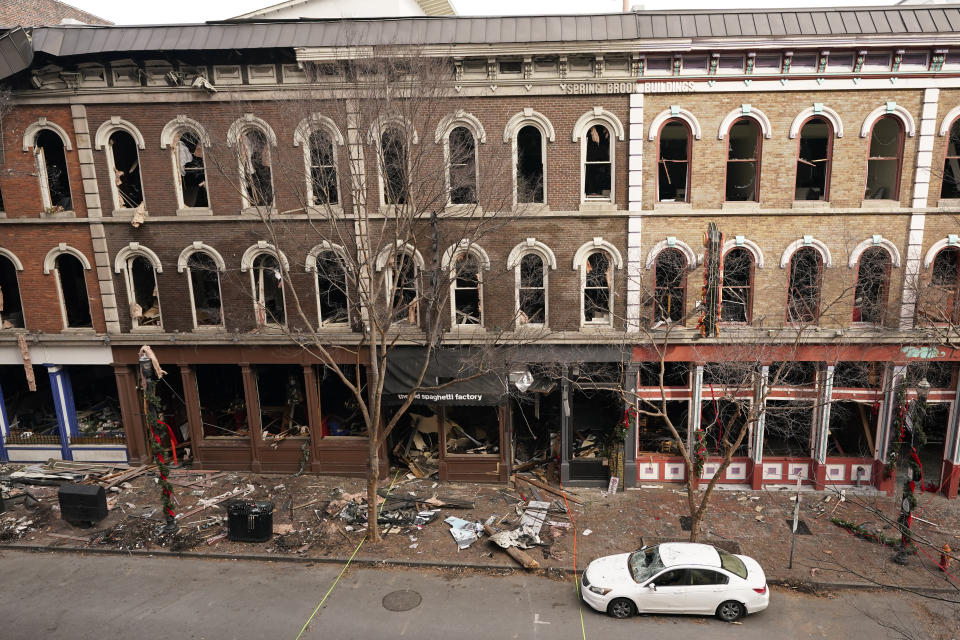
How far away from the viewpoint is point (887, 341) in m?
15.7

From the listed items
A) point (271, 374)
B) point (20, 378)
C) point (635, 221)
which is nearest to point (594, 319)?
point (635, 221)

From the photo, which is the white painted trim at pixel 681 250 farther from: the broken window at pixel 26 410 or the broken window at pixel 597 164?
the broken window at pixel 26 410

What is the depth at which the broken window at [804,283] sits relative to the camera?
15.8 m

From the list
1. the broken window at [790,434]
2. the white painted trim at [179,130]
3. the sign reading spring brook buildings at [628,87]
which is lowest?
the broken window at [790,434]

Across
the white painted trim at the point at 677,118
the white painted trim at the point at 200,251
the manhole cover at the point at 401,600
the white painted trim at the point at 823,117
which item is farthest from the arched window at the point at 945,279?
the white painted trim at the point at 200,251

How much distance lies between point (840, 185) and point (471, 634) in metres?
14.7

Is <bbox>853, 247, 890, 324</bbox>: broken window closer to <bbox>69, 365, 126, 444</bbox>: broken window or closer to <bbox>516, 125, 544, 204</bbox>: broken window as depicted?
<bbox>516, 125, 544, 204</bbox>: broken window

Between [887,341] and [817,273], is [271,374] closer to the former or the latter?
[817,273]

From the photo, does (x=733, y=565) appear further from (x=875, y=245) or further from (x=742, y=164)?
(x=742, y=164)

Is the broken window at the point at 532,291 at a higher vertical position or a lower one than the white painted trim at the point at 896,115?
lower

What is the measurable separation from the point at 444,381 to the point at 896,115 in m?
14.2

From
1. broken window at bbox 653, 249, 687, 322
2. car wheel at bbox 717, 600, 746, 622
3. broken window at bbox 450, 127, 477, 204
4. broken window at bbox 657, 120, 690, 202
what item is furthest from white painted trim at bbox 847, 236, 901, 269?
broken window at bbox 450, 127, 477, 204

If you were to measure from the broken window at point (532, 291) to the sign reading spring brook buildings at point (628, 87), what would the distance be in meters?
4.66

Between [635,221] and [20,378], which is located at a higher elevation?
[635,221]
